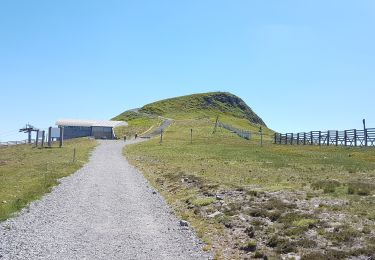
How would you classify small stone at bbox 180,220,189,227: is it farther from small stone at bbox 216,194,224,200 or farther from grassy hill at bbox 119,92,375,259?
small stone at bbox 216,194,224,200

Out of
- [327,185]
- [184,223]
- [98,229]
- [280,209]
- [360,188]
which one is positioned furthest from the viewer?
[327,185]

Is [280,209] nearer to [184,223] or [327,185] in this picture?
[184,223]

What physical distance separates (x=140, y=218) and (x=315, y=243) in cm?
922

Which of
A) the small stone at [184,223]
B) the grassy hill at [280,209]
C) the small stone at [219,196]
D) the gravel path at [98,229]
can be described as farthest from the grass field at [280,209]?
the gravel path at [98,229]

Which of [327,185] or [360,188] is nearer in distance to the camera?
[360,188]

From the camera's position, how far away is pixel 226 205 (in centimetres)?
2300

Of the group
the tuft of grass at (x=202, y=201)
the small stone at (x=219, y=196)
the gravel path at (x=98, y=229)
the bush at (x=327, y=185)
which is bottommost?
the gravel path at (x=98, y=229)

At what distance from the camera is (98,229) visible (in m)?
19.1

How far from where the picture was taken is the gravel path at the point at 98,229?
1539 centimetres

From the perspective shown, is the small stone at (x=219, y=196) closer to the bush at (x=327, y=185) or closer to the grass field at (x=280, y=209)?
the grass field at (x=280, y=209)

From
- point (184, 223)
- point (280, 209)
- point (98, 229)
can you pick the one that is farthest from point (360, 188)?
point (98, 229)

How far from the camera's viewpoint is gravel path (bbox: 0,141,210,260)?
50.5 feet

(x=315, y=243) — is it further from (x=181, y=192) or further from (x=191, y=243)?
(x=181, y=192)

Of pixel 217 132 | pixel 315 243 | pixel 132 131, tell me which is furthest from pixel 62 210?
pixel 132 131
